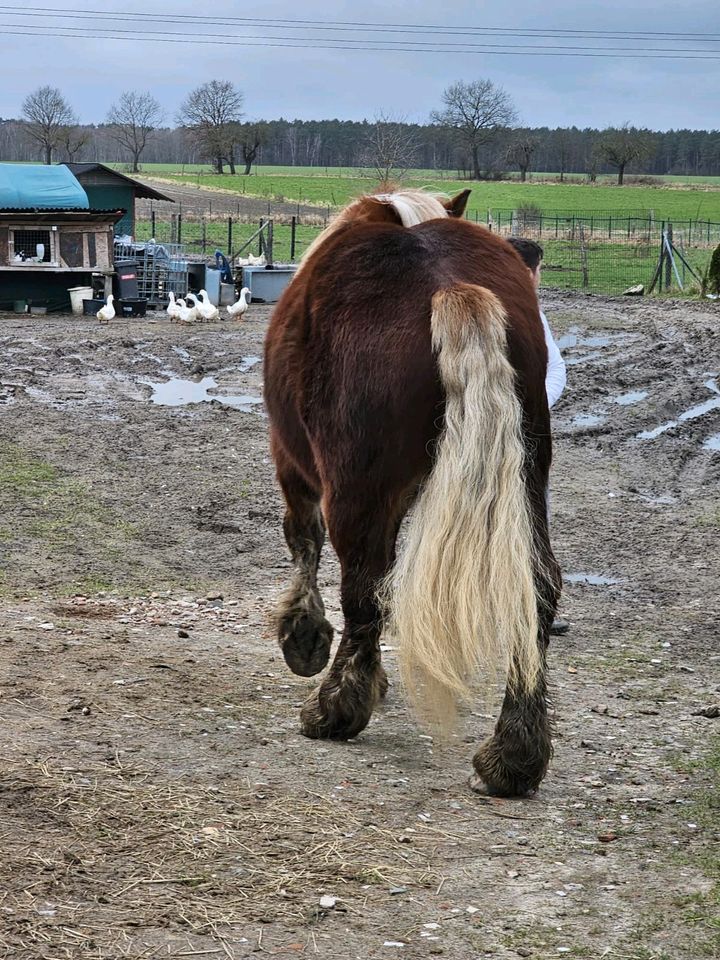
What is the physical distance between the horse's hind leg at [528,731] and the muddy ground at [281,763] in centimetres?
8

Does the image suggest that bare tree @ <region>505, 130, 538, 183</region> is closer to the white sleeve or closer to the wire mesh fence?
the wire mesh fence

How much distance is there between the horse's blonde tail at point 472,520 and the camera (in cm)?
349

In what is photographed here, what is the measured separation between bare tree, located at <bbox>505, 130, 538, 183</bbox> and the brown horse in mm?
82972

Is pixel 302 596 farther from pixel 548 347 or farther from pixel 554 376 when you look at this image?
pixel 554 376

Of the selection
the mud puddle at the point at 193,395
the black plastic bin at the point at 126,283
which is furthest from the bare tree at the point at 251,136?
the mud puddle at the point at 193,395

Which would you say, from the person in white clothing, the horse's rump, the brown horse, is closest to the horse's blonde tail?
the brown horse

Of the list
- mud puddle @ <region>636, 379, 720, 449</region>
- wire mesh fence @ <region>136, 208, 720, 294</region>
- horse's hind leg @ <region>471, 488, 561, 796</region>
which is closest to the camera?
horse's hind leg @ <region>471, 488, 561, 796</region>

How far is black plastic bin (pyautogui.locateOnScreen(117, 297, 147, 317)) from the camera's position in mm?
22891

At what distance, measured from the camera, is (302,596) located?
16.2 feet

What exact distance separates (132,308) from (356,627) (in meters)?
19.9

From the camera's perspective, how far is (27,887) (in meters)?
2.92

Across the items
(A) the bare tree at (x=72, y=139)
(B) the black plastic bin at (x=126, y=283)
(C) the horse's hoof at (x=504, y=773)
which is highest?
(A) the bare tree at (x=72, y=139)

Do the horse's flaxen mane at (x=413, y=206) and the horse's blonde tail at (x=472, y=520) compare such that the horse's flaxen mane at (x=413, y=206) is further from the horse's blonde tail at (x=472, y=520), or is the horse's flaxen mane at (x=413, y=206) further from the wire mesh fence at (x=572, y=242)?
the wire mesh fence at (x=572, y=242)

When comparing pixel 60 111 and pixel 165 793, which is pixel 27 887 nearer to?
pixel 165 793
